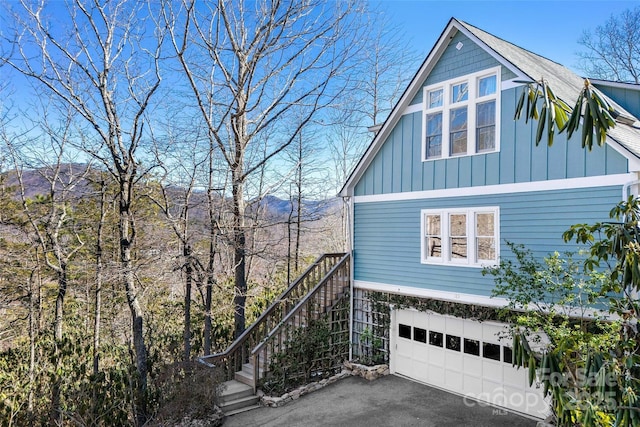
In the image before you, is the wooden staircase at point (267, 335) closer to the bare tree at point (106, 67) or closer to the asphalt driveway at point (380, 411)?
the asphalt driveway at point (380, 411)

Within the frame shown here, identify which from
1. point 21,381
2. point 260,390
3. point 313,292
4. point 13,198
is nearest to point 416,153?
point 313,292

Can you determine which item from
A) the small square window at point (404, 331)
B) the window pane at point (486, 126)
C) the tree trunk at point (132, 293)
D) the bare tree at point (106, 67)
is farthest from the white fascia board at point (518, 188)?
the bare tree at point (106, 67)

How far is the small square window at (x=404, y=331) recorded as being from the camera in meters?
10.9

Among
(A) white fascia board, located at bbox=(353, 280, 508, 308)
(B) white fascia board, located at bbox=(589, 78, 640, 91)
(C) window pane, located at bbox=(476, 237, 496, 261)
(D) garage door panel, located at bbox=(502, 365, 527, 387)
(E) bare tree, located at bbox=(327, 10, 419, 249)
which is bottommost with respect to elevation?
(D) garage door panel, located at bbox=(502, 365, 527, 387)

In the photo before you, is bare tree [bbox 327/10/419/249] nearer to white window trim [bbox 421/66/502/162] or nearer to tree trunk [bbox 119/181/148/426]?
white window trim [bbox 421/66/502/162]

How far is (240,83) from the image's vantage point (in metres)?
13.0

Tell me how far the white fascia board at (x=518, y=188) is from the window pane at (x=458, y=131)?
950 millimetres

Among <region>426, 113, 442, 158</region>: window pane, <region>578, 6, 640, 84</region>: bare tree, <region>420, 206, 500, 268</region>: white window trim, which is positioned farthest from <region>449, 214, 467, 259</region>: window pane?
<region>578, 6, 640, 84</region>: bare tree

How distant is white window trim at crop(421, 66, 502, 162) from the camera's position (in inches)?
348

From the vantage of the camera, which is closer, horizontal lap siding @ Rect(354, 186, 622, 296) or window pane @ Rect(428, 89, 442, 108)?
horizontal lap siding @ Rect(354, 186, 622, 296)

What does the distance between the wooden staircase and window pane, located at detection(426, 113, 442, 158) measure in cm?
390

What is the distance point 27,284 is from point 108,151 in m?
6.46

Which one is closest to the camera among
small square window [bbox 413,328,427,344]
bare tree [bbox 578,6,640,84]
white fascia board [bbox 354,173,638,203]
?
white fascia board [bbox 354,173,638,203]

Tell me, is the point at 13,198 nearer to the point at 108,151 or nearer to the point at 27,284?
the point at 27,284
